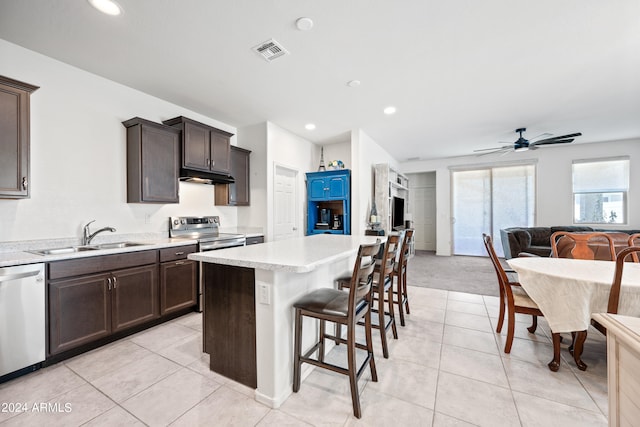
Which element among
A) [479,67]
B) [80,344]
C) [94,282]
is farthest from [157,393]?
[479,67]

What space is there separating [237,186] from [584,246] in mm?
4507

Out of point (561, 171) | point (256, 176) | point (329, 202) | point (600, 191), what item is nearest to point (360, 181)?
point (329, 202)

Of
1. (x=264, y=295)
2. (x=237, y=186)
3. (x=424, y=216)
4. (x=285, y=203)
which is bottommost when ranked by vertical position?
(x=264, y=295)

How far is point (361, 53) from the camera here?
8.14 ft

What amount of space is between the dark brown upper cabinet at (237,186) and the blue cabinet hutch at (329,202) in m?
1.33

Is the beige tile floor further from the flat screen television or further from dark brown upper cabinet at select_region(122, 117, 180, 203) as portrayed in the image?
the flat screen television

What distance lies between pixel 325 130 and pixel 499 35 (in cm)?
295

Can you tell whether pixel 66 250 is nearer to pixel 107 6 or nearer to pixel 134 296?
pixel 134 296

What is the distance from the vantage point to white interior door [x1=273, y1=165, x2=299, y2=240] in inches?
179

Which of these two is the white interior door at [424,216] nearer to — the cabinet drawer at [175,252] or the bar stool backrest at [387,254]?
the bar stool backrest at [387,254]

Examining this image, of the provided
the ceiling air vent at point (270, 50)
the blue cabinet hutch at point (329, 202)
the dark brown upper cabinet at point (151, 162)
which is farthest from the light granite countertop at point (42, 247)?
the blue cabinet hutch at point (329, 202)

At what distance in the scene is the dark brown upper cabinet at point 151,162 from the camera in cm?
293

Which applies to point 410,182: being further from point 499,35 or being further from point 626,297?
point 626,297

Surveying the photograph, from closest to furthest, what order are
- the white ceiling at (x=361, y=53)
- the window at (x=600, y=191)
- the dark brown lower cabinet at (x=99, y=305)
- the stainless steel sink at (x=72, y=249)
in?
the white ceiling at (x=361, y=53)
the dark brown lower cabinet at (x=99, y=305)
the stainless steel sink at (x=72, y=249)
the window at (x=600, y=191)
